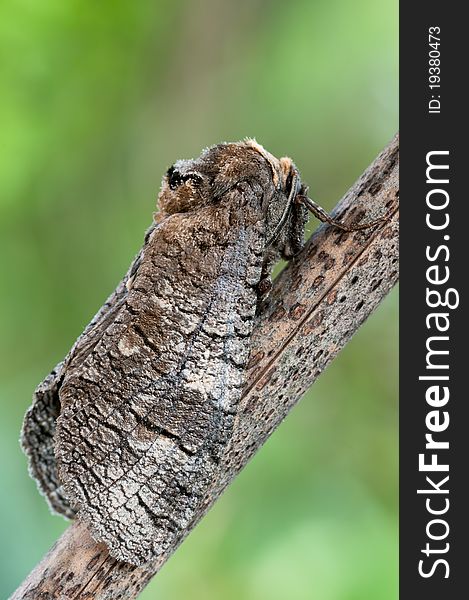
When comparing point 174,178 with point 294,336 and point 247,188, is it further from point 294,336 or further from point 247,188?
point 294,336

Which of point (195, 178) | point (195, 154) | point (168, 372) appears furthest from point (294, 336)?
point (195, 154)

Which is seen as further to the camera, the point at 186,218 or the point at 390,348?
the point at 390,348

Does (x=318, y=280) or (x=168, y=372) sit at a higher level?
(x=318, y=280)

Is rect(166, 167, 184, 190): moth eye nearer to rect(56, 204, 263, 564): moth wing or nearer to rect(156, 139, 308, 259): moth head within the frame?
rect(156, 139, 308, 259): moth head

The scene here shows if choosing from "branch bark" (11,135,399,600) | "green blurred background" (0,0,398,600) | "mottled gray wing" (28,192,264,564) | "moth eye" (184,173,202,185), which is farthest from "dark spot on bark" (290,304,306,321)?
"green blurred background" (0,0,398,600)

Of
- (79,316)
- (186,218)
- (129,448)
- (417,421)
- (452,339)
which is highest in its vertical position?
(79,316)

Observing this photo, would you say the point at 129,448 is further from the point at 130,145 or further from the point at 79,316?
the point at 130,145

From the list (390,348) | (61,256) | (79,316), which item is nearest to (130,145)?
(61,256)
